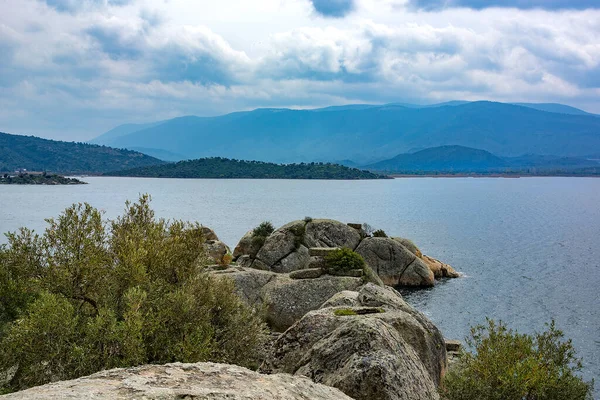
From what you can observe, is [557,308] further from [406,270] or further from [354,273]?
[354,273]

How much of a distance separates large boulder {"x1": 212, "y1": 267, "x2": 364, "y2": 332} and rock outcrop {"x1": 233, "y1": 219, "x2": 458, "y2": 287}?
37.6 feet

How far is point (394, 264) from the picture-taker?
58.4 meters

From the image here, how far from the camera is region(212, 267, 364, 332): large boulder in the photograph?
29000mm

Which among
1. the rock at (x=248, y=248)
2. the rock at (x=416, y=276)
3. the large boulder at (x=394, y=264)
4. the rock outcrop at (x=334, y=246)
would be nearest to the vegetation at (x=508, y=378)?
the rock outcrop at (x=334, y=246)

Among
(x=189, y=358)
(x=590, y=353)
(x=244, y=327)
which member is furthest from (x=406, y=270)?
(x=189, y=358)

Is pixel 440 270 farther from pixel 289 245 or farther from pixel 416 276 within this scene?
pixel 289 245

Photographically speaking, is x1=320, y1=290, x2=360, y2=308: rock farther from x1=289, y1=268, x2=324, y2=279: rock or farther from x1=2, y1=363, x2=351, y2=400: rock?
x1=2, y1=363, x2=351, y2=400: rock

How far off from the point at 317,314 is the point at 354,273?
1559 cm

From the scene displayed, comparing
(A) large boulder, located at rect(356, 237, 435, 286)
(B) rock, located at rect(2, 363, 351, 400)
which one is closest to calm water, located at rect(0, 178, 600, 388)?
(A) large boulder, located at rect(356, 237, 435, 286)

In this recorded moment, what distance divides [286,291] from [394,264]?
30.6 m

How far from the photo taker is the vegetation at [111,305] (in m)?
14.4

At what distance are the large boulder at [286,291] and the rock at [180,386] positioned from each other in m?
19.7

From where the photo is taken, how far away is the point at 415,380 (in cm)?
1330

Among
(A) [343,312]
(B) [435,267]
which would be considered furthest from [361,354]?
(B) [435,267]
